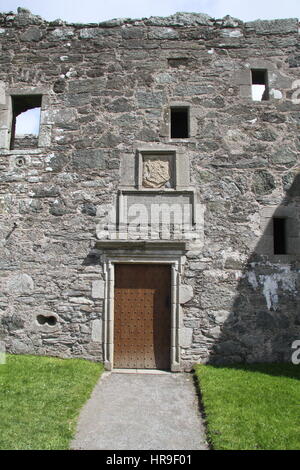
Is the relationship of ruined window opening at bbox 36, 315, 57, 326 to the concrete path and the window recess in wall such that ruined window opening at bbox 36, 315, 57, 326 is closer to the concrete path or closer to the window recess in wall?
the concrete path

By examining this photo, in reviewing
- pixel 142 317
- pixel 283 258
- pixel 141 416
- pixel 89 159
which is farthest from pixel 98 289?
pixel 283 258

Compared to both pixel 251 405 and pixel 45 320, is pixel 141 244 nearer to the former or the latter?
pixel 45 320

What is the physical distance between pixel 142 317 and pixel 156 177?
2418 millimetres

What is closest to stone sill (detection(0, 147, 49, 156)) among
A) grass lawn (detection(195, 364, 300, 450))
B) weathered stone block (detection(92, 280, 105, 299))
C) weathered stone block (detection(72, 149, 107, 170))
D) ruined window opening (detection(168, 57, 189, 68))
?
weathered stone block (detection(72, 149, 107, 170))

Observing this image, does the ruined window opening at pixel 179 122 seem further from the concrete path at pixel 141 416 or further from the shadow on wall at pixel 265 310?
the concrete path at pixel 141 416

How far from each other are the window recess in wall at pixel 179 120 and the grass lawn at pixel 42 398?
4.63 m

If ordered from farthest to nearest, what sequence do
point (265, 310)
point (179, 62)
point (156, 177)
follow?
point (179, 62) < point (156, 177) < point (265, 310)

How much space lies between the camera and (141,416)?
169 inches

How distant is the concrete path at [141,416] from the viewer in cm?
363

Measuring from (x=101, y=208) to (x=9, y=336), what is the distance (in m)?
2.64

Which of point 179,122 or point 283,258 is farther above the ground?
point 179,122
